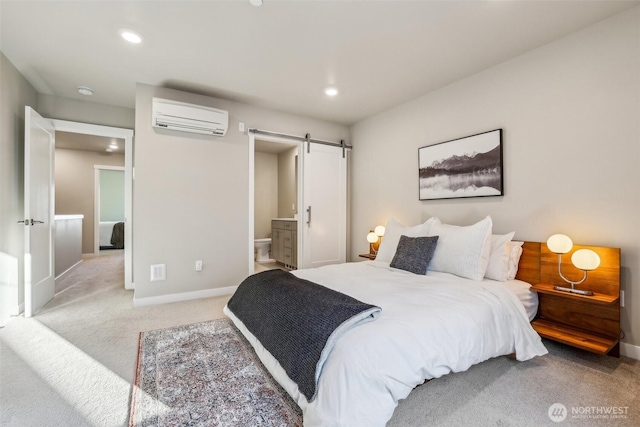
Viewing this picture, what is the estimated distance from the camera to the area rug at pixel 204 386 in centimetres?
150

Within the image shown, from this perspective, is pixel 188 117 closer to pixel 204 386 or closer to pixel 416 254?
pixel 204 386

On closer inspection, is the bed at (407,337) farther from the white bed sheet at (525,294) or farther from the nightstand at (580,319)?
the nightstand at (580,319)

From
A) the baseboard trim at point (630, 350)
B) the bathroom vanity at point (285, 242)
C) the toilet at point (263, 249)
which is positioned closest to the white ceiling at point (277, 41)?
the bathroom vanity at point (285, 242)

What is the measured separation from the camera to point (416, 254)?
269 cm

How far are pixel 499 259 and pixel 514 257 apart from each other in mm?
158

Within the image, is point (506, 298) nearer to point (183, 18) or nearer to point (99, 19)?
point (183, 18)

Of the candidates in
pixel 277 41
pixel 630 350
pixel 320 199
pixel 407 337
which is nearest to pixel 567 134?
pixel 630 350

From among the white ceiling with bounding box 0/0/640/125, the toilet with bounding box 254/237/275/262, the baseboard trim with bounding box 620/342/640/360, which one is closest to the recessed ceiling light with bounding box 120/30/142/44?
the white ceiling with bounding box 0/0/640/125

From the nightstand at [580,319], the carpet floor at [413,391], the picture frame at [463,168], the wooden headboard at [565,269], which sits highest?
the picture frame at [463,168]

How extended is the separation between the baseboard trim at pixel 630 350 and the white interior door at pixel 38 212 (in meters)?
5.21

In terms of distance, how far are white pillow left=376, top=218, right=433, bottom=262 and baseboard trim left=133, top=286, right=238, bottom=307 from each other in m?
2.04

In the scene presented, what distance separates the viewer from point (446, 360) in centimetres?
156

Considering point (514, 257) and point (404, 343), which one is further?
point (514, 257)

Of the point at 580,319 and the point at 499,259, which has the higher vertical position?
the point at 499,259
